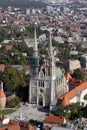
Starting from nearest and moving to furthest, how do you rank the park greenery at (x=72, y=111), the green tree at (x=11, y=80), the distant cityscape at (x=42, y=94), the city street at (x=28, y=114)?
the distant cityscape at (x=42, y=94), the park greenery at (x=72, y=111), the city street at (x=28, y=114), the green tree at (x=11, y=80)

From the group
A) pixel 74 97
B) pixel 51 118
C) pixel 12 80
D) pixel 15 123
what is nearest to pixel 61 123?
pixel 51 118

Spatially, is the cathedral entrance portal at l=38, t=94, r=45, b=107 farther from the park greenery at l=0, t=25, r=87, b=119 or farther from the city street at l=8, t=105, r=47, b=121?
the park greenery at l=0, t=25, r=87, b=119

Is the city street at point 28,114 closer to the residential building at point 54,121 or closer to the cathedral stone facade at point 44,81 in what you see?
the cathedral stone facade at point 44,81

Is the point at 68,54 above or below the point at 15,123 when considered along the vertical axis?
below

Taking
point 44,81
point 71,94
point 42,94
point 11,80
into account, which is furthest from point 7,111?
point 11,80

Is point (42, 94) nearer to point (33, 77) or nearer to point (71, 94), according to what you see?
point (33, 77)

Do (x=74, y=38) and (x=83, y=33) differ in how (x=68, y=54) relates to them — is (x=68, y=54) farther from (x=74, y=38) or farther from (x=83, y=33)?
(x=83, y=33)

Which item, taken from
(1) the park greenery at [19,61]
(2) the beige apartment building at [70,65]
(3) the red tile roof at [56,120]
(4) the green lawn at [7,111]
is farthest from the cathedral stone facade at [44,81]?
(2) the beige apartment building at [70,65]

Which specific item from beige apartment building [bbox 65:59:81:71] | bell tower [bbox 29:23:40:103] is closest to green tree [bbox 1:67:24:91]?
bell tower [bbox 29:23:40:103]
